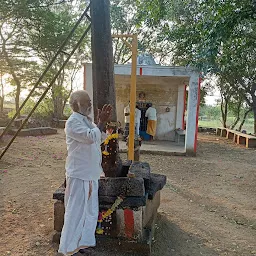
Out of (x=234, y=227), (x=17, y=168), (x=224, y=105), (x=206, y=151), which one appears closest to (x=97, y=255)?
(x=234, y=227)

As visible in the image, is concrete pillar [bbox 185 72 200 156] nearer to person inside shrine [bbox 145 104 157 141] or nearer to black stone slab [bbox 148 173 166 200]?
person inside shrine [bbox 145 104 157 141]

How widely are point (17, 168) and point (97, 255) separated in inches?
186

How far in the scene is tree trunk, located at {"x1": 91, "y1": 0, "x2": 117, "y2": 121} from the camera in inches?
133

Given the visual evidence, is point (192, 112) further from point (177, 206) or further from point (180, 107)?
point (177, 206)

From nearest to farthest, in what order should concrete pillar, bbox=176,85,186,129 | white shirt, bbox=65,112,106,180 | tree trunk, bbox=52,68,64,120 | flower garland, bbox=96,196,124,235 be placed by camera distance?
Result: white shirt, bbox=65,112,106,180 → flower garland, bbox=96,196,124,235 → concrete pillar, bbox=176,85,186,129 → tree trunk, bbox=52,68,64,120

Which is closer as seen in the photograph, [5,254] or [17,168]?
[5,254]

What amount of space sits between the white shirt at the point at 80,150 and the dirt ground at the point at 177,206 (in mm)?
1089

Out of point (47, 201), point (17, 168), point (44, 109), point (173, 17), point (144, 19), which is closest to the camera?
point (47, 201)

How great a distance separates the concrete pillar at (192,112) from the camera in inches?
373

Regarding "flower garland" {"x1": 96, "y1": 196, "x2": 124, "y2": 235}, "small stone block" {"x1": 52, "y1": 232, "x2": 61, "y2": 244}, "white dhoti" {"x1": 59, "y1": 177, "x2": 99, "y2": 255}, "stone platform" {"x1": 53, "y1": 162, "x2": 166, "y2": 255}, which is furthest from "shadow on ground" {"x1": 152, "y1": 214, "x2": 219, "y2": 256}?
"small stone block" {"x1": 52, "y1": 232, "x2": 61, "y2": 244}

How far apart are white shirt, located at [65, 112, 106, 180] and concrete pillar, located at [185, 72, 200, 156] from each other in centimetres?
716

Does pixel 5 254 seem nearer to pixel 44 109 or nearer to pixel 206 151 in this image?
pixel 206 151

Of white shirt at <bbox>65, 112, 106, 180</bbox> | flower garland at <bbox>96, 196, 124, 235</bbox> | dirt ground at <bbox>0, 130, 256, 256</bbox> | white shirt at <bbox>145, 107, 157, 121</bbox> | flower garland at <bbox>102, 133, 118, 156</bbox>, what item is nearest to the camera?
white shirt at <bbox>65, 112, 106, 180</bbox>

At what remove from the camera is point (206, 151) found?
1113 cm
